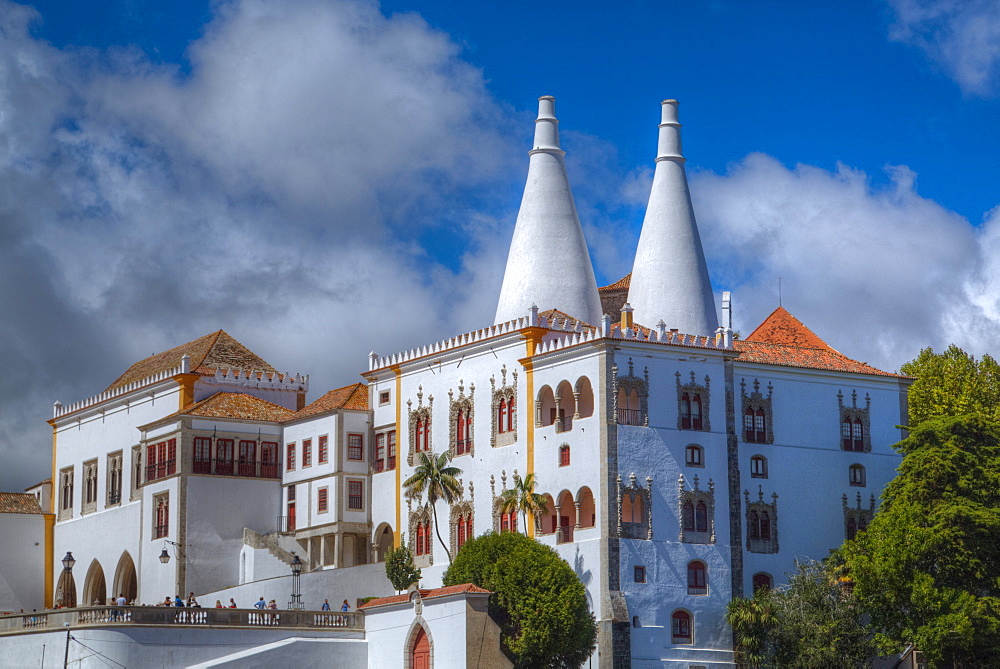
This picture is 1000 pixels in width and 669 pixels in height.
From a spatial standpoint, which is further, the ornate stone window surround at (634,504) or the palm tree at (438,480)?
the palm tree at (438,480)

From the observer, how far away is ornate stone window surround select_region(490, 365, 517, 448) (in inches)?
2714

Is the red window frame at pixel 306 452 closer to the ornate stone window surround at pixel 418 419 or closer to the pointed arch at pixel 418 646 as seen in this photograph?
the ornate stone window surround at pixel 418 419

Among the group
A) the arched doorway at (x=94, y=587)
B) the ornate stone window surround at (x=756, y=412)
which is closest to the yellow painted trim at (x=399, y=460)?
the ornate stone window surround at (x=756, y=412)

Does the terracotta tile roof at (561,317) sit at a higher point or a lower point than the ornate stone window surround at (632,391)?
higher

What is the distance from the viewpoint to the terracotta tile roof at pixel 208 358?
267 ft

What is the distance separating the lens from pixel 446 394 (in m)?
72.5

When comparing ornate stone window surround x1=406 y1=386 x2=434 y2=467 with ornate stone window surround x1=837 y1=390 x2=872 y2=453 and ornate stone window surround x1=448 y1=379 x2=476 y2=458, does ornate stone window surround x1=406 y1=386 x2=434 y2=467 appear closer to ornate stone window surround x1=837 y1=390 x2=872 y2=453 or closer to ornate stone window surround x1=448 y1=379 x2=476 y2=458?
ornate stone window surround x1=448 y1=379 x2=476 y2=458

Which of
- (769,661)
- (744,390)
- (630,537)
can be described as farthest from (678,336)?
(769,661)

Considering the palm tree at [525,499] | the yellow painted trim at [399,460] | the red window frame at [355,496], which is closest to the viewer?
the palm tree at [525,499]

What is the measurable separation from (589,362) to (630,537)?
6528 mm

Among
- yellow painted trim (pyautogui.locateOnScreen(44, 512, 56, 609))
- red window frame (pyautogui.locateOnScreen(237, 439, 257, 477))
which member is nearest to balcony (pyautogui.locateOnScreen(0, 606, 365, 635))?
red window frame (pyautogui.locateOnScreen(237, 439, 257, 477))

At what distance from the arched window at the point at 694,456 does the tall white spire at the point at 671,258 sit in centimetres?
769

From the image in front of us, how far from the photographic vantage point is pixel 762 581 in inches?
2643

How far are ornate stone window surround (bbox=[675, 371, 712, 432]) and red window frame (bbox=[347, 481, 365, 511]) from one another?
52.8 feet
